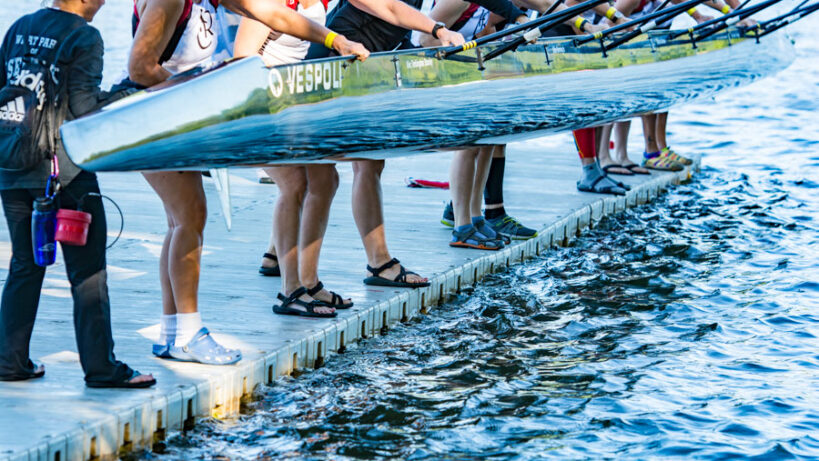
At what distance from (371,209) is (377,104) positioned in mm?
758

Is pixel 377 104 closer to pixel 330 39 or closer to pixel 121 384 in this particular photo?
pixel 330 39

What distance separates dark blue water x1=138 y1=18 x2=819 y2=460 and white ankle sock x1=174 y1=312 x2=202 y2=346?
1.18 ft

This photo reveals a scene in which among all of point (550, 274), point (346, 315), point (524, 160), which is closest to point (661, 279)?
point (550, 274)

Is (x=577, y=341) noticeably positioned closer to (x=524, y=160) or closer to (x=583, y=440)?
(x=583, y=440)

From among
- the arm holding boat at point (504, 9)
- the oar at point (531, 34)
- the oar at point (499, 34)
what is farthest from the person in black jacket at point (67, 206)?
the arm holding boat at point (504, 9)

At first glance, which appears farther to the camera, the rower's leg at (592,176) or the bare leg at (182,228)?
the rower's leg at (592,176)

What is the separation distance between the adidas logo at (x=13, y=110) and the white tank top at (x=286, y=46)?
5.39 feet

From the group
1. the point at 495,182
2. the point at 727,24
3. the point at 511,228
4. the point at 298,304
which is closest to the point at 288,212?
the point at 298,304

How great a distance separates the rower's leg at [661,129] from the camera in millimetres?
10703

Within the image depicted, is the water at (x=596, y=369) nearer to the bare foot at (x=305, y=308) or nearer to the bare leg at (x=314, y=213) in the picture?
the bare foot at (x=305, y=308)

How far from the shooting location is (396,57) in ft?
18.5

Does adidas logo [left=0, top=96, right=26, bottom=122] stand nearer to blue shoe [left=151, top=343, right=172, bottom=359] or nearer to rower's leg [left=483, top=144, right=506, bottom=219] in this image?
blue shoe [left=151, top=343, right=172, bottom=359]

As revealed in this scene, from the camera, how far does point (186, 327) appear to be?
4.62 m

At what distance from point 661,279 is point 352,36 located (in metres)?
2.91
